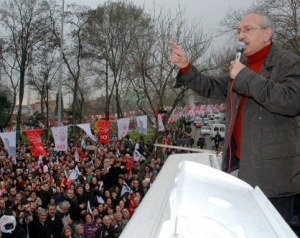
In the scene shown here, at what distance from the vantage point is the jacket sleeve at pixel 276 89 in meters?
2.03

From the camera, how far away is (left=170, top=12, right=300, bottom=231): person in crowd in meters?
2.07

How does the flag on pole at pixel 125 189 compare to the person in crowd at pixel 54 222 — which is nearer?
the person in crowd at pixel 54 222

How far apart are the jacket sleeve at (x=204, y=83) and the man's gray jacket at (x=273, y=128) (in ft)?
1.64

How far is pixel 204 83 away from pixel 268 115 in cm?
60

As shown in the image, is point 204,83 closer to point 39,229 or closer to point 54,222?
point 39,229

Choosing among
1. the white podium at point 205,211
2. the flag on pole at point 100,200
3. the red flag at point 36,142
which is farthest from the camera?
the red flag at point 36,142

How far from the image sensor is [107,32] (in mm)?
33000

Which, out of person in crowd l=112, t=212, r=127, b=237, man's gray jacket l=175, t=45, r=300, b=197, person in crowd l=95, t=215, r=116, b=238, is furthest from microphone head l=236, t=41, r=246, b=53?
person in crowd l=112, t=212, r=127, b=237

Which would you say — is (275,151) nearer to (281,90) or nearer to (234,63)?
(281,90)

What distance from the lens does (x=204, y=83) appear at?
2742mm

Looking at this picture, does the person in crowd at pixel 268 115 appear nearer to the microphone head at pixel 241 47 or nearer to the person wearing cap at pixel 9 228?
the microphone head at pixel 241 47

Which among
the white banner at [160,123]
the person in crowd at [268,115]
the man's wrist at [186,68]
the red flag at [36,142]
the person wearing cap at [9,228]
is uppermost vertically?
the man's wrist at [186,68]

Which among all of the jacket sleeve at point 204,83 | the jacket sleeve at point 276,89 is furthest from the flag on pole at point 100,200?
the jacket sleeve at point 276,89

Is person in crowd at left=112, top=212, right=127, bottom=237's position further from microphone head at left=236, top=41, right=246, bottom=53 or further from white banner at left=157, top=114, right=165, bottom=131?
white banner at left=157, top=114, right=165, bottom=131
